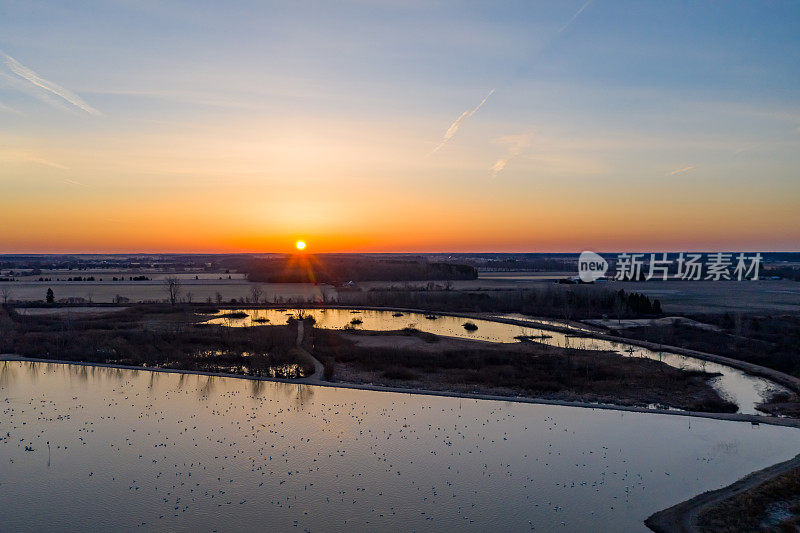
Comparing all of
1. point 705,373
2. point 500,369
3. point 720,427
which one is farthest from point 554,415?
point 705,373

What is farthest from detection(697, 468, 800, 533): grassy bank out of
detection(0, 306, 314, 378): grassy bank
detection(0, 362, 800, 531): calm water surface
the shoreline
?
detection(0, 306, 314, 378): grassy bank

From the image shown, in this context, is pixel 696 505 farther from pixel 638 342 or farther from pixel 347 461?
pixel 638 342

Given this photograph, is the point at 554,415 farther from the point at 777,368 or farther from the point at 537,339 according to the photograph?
the point at 537,339

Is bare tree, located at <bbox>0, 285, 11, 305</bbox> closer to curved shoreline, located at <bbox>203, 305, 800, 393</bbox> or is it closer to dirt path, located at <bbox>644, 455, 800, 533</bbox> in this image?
curved shoreline, located at <bbox>203, 305, 800, 393</bbox>

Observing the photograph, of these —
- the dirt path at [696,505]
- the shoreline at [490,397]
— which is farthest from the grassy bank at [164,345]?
the dirt path at [696,505]

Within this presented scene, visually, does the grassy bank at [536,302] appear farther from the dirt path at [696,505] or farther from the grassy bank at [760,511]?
the grassy bank at [760,511]

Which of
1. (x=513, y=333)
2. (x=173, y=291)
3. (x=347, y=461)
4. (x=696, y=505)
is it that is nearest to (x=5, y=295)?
(x=173, y=291)
